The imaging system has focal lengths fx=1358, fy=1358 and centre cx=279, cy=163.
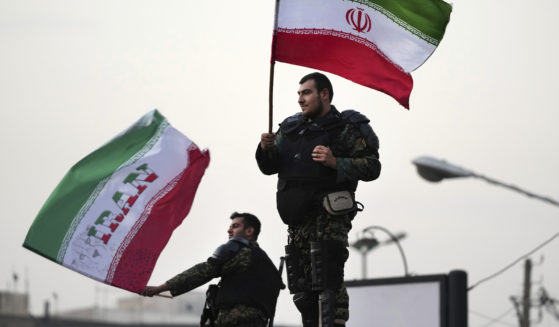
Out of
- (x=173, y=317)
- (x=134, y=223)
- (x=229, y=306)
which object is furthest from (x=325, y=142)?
(x=173, y=317)

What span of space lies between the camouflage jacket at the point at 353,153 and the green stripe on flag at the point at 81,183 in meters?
3.03

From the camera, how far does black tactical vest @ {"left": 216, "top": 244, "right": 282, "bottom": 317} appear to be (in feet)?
36.0

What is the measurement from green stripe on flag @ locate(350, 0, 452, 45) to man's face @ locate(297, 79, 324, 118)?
1.29m

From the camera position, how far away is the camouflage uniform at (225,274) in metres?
10.7

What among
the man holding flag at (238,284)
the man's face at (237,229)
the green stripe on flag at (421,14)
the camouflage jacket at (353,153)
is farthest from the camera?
the man's face at (237,229)

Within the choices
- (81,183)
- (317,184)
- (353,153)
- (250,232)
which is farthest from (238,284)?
(353,153)

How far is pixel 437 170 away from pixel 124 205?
5.12 m

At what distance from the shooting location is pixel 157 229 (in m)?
11.9

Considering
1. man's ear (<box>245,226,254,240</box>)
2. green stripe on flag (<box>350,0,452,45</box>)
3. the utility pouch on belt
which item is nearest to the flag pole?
the utility pouch on belt

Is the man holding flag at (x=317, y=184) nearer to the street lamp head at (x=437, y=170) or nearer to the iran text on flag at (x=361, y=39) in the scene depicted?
the iran text on flag at (x=361, y=39)

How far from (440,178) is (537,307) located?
97.2 ft

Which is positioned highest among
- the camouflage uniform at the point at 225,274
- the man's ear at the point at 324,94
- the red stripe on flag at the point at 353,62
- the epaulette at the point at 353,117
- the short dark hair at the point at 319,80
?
the red stripe on flag at the point at 353,62

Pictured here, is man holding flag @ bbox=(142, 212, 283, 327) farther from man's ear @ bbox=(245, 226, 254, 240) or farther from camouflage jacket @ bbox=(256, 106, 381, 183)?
camouflage jacket @ bbox=(256, 106, 381, 183)

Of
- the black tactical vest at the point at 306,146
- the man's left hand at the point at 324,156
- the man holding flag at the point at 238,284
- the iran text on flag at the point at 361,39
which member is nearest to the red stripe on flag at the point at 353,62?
the iran text on flag at the point at 361,39
